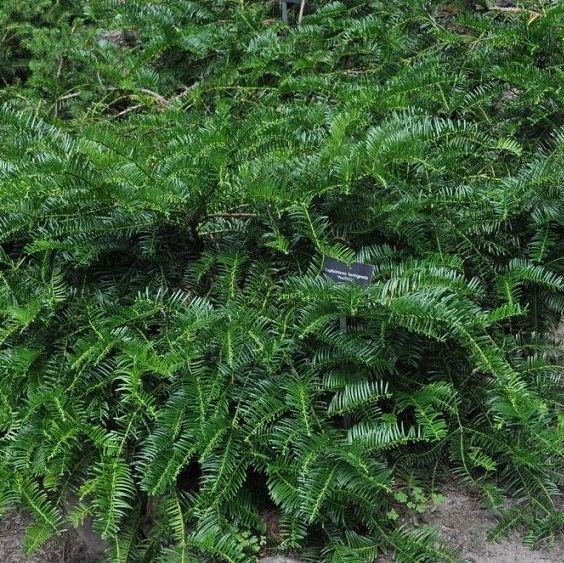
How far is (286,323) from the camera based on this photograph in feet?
7.98

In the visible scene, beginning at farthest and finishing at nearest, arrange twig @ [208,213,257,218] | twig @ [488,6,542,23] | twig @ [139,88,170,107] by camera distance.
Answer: twig @ [139,88,170,107] < twig @ [488,6,542,23] < twig @ [208,213,257,218]

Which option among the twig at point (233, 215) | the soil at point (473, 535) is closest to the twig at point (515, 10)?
the twig at point (233, 215)

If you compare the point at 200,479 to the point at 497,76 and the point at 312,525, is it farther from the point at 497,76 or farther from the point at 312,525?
the point at 497,76

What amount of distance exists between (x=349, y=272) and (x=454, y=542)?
94 cm

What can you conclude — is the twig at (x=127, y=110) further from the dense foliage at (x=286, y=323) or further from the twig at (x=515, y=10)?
the twig at (x=515, y=10)

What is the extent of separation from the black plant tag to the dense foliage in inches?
2.0

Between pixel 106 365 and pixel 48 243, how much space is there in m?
0.48

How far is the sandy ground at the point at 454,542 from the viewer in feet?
7.36

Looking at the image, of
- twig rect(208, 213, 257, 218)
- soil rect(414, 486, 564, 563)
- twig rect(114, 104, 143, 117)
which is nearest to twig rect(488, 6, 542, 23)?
twig rect(208, 213, 257, 218)

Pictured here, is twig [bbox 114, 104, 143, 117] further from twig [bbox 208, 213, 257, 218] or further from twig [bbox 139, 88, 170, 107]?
twig [bbox 208, 213, 257, 218]

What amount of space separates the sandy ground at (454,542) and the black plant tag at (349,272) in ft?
2.60

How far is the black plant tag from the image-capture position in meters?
2.40

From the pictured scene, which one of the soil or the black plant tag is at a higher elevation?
the black plant tag

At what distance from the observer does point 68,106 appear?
409 centimetres
